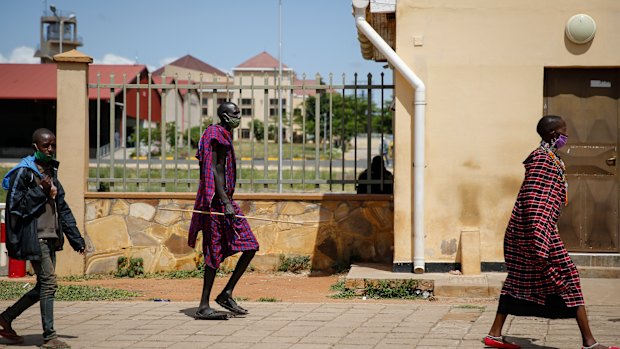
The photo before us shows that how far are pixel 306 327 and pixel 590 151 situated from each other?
424 cm

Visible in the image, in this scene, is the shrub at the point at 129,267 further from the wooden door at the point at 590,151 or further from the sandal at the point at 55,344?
the wooden door at the point at 590,151

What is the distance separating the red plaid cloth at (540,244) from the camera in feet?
20.5

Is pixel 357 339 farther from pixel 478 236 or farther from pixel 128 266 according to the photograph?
pixel 128 266

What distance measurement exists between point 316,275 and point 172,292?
1975mm

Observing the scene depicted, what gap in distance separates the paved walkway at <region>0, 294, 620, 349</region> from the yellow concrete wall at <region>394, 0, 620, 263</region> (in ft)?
4.68

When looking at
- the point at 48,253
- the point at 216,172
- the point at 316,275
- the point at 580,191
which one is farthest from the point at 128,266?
the point at 580,191

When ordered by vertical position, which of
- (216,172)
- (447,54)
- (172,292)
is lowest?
(172,292)

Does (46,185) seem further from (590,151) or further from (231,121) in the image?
(590,151)

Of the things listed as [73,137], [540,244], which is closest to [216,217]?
[540,244]

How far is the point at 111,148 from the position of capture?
1149 cm

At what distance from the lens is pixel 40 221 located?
6664mm

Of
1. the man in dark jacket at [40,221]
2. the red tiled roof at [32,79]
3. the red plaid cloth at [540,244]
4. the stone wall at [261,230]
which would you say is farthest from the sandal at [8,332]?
the red tiled roof at [32,79]

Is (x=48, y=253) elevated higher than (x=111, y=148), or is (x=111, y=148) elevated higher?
(x=111, y=148)

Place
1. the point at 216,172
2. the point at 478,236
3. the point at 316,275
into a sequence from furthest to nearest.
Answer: the point at 316,275
the point at 478,236
the point at 216,172
